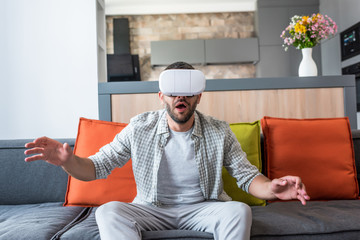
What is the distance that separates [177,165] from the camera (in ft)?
4.69

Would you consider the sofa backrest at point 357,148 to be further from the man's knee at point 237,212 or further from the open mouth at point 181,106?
the open mouth at point 181,106

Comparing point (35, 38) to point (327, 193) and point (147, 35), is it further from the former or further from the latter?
point (147, 35)

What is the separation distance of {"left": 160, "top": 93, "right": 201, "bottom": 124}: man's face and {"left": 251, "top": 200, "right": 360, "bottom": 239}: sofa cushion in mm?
502

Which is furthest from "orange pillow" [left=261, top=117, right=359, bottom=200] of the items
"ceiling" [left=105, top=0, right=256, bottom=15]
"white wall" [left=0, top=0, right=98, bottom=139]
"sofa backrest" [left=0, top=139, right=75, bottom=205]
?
"ceiling" [left=105, top=0, right=256, bottom=15]

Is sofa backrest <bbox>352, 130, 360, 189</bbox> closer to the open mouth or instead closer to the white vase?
the white vase

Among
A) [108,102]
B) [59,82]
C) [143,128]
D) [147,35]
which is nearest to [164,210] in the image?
[143,128]

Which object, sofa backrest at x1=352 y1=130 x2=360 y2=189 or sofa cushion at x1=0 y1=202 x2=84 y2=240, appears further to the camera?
sofa backrest at x1=352 y1=130 x2=360 y2=189

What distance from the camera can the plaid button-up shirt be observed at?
Answer: 1411 millimetres

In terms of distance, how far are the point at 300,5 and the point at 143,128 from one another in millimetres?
4554

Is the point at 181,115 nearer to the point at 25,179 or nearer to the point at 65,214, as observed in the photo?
the point at 65,214

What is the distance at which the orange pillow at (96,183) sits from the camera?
1647mm

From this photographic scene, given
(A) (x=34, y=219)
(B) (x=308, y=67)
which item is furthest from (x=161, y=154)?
(B) (x=308, y=67)

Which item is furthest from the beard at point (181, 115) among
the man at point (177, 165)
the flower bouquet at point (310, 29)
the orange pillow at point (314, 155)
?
the flower bouquet at point (310, 29)

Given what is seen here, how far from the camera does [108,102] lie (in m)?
2.22
